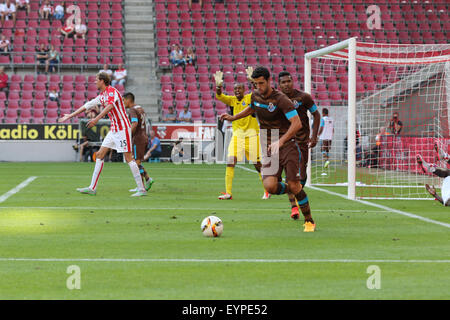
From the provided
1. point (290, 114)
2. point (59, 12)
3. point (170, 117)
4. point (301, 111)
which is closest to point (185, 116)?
point (170, 117)

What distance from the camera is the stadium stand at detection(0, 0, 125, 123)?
3028cm

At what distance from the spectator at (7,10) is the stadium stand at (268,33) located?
278 inches

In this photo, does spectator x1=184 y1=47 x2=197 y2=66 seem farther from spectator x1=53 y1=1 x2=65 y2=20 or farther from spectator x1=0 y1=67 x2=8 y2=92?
spectator x1=0 y1=67 x2=8 y2=92

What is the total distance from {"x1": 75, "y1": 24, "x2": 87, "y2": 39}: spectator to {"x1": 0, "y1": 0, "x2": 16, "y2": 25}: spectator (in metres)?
3.15

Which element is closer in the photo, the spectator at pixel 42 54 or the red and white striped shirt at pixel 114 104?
the red and white striped shirt at pixel 114 104

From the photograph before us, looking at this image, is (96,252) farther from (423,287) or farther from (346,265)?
(423,287)

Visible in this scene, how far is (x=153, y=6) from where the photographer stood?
1459 inches

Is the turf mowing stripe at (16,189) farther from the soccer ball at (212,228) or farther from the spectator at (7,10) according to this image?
the spectator at (7,10)

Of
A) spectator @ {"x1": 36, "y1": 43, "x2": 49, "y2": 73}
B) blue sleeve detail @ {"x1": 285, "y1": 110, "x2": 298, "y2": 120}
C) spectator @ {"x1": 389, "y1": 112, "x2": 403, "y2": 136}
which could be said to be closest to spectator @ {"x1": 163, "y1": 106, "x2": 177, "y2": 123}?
spectator @ {"x1": 36, "y1": 43, "x2": 49, "y2": 73}

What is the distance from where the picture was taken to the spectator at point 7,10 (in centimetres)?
3422

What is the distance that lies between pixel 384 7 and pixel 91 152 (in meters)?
19.6

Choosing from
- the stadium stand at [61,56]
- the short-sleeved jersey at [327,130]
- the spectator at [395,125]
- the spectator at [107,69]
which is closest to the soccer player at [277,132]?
the spectator at [395,125]
